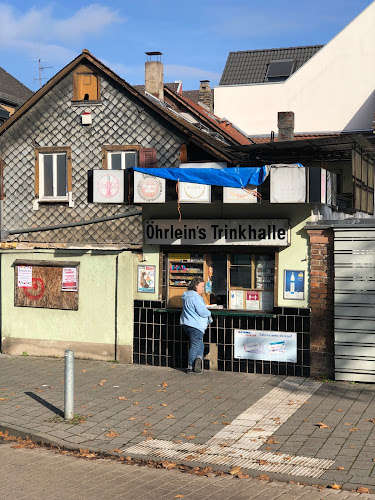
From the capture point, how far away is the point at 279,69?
45.0m

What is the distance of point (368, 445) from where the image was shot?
844cm

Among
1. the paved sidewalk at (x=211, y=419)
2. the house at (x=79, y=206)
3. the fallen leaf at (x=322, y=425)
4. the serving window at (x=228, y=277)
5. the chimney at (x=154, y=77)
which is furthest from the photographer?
the chimney at (x=154, y=77)

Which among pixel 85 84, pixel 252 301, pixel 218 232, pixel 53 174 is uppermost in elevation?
pixel 85 84

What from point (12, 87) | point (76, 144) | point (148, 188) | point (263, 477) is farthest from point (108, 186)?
point (12, 87)

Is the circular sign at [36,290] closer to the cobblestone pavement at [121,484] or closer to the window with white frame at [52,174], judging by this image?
the window with white frame at [52,174]

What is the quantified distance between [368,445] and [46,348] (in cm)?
818

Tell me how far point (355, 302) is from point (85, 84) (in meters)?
8.70

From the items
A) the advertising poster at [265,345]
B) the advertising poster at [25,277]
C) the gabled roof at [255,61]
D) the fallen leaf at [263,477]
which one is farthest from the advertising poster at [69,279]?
the gabled roof at [255,61]

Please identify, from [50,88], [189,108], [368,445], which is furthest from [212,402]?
[189,108]

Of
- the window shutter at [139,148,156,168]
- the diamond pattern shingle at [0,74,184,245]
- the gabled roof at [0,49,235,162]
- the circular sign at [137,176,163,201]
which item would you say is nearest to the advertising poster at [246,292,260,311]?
the circular sign at [137,176,163,201]

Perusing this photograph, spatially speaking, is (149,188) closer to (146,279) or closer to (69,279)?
(146,279)

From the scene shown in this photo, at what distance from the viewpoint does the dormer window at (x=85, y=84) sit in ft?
55.3

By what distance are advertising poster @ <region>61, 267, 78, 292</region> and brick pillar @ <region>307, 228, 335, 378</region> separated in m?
4.91

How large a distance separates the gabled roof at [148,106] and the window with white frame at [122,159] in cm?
118
